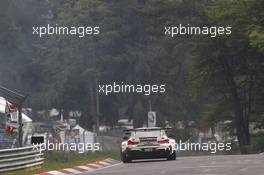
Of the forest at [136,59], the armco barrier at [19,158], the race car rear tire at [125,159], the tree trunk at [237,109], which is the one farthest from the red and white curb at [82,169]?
the tree trunk at [237,109]

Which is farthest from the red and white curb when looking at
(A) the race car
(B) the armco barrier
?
(A) the race car

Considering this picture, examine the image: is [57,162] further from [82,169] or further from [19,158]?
[19,158]

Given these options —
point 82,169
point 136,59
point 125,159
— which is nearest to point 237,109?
point 136,59

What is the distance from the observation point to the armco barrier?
2412cm

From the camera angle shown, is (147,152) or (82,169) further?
(147,152)

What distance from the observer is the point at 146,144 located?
31562 mm

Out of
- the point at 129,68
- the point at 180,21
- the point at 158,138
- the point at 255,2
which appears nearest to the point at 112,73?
the point at 129,68

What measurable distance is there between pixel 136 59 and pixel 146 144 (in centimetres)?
2899

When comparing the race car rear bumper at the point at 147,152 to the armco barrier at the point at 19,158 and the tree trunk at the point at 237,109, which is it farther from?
the tree trunk at the point at 237,109

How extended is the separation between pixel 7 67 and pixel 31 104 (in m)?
3.84

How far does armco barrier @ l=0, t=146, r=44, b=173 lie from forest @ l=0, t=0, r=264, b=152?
2715 centimetres

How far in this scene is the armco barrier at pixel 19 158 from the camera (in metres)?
24.1

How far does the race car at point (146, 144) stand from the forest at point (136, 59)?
2303 centimetres

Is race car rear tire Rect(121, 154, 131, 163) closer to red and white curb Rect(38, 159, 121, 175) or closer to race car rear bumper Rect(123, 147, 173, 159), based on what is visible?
race car rear bumper Rect(123, 147, 173, 159)
